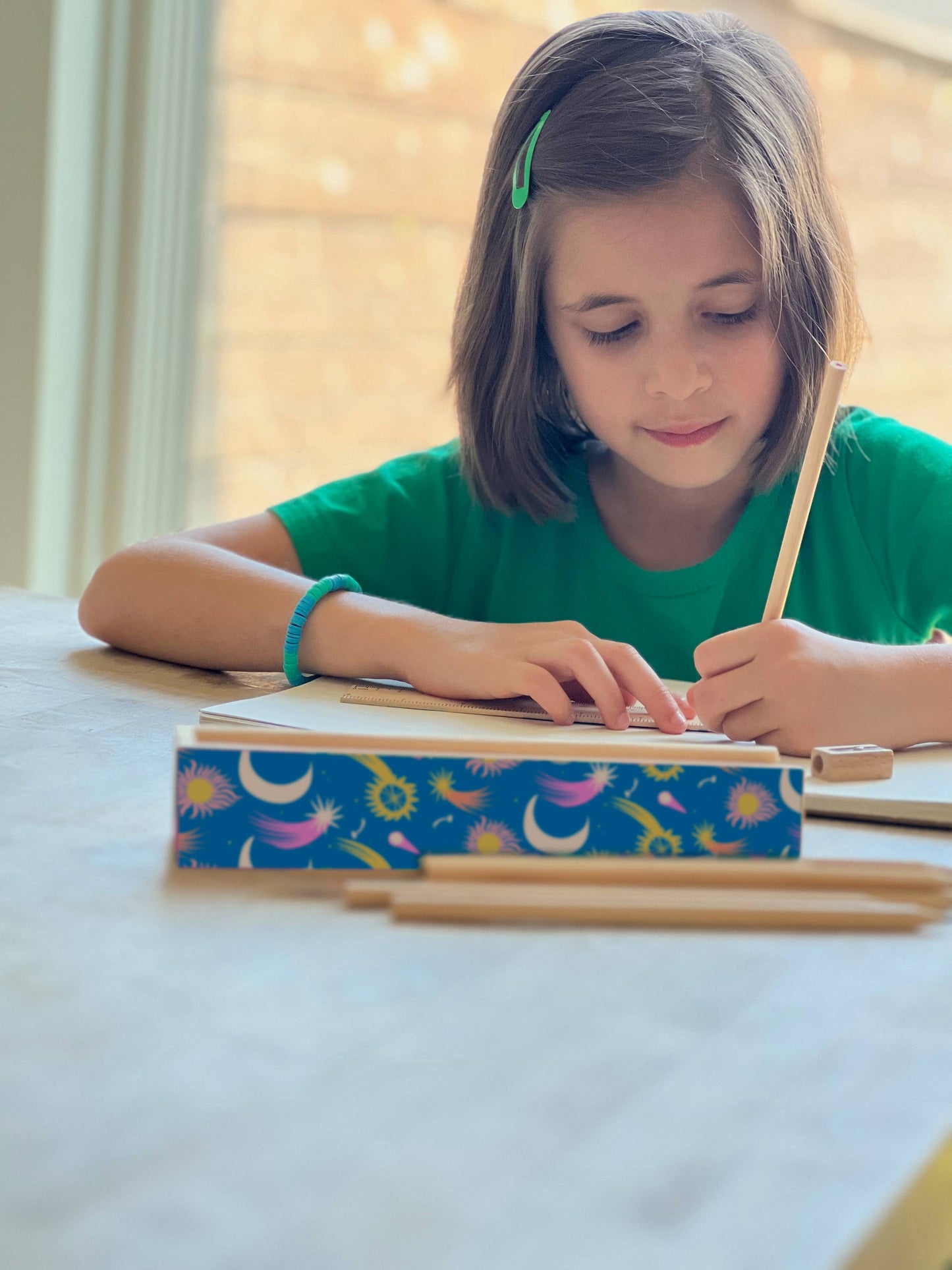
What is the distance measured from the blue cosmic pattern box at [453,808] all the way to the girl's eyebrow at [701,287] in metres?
0.47

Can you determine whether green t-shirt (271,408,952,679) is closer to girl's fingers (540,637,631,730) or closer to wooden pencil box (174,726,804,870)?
girl's fingers (540,637,631,730)

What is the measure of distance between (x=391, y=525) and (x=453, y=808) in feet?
2.00

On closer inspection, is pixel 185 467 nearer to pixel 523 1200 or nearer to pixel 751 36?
pixel 751 36

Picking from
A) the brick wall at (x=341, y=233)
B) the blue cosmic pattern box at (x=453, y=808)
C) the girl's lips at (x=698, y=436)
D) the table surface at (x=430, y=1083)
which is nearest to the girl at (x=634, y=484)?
the girl's lips at (x=698, y=436)

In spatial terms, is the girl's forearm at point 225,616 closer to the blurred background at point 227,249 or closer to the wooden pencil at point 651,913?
the wooden pencil at point 651,913

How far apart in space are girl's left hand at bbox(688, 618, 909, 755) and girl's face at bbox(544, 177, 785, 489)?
25cm

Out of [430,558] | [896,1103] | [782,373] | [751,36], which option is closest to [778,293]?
[782,373]

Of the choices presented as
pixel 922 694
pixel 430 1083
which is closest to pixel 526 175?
pixel 922 694

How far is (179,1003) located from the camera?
371mm

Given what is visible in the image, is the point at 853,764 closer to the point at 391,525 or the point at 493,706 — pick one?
the point at 493,706

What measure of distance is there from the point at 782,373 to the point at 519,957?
648 mm

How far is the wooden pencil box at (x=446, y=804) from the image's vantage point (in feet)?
1.58

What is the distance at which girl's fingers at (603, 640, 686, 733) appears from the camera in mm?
687

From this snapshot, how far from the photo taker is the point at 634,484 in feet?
3.63
